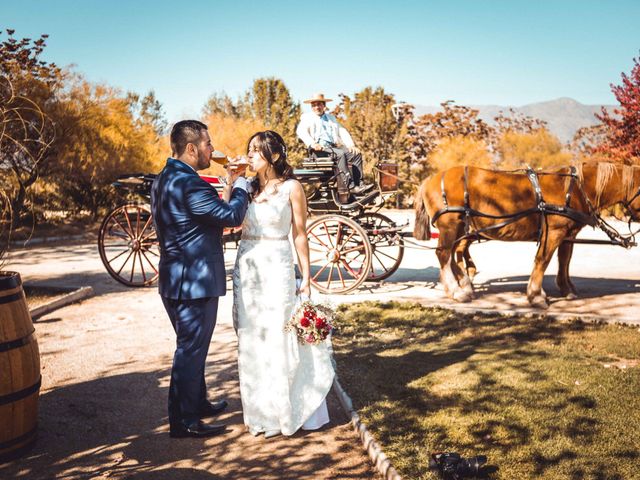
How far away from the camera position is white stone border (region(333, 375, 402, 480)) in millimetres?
3449

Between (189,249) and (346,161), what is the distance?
16.2ft

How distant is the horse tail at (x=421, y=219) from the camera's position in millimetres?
8086

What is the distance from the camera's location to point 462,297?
768 centimetres

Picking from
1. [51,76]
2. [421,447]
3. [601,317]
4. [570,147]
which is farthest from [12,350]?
[570,147]

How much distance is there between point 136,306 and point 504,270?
261 inches

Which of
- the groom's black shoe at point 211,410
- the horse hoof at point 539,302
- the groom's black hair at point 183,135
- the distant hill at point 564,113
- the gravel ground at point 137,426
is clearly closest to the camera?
the gravel ground at point 137,426

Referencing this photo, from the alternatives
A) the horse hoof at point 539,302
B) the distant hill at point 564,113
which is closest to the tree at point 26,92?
the horse hoof at point 539,302

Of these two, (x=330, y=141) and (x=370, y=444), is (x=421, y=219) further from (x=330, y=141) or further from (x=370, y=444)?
(x=370, y=444)

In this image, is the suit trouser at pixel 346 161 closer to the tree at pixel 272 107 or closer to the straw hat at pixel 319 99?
the straw hat at pixel 319 99

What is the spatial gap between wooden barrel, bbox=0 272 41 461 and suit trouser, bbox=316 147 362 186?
210 inches

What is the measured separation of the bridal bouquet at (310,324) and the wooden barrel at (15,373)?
1.80 m

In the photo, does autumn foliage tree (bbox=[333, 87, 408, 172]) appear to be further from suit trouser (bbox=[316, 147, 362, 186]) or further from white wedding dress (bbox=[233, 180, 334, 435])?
white wedding dress (bbox=[233, 180, 334, 435])

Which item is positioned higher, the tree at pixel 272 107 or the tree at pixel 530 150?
the tree at pixel 272 107

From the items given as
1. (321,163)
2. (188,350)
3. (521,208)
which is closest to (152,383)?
(188,350)
